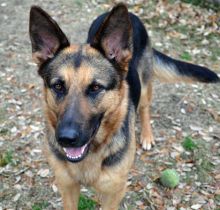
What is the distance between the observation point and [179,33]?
7504mm

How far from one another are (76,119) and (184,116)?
3045mm

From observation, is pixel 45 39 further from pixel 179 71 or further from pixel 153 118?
pixel 153 118

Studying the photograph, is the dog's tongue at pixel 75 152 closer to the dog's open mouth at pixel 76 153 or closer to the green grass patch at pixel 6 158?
the dog's open mouth at pixel 76 153

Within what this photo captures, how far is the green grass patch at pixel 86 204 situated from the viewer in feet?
15.3

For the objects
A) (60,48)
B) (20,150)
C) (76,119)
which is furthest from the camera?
(20,150)

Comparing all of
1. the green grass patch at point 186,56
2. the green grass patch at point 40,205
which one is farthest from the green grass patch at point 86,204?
the green grass patch at point 186,56

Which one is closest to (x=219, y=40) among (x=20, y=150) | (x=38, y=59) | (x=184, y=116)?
(x=184, y=116)

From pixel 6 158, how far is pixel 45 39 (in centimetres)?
212

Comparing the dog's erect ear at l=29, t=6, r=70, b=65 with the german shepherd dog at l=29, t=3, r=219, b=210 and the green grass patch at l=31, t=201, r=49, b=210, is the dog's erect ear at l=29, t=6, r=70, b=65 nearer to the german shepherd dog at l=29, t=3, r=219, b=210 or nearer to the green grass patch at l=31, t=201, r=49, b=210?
the german shepherd dog at l=29, t=3, r=219, b=210

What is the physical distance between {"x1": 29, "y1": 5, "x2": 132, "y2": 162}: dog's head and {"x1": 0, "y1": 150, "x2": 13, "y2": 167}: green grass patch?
1.61 meters

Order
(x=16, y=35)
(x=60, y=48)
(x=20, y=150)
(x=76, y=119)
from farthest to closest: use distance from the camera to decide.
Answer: (x=16, y=35) → (x=20, y=150) → (x=60, y=48) → (x=76, y=119)

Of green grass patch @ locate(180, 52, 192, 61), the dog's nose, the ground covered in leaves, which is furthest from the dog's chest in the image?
green grass patch @ locate(180, 52, 192, 61)

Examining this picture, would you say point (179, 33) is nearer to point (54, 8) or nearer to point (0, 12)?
point (54, 8)

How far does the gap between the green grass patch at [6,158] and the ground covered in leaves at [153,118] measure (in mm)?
12
